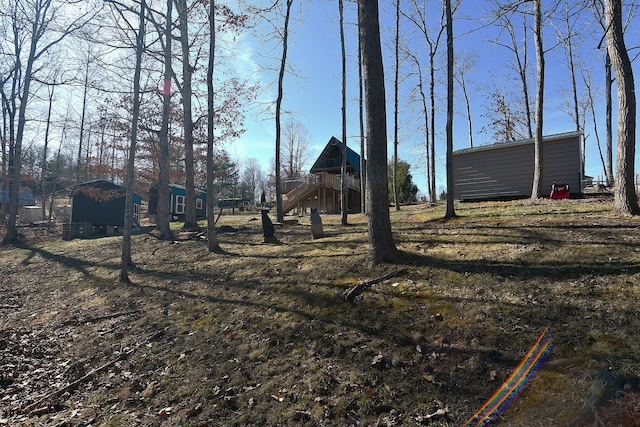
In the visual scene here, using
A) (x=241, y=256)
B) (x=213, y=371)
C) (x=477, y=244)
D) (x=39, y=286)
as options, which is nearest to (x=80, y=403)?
(x=213, y=371)

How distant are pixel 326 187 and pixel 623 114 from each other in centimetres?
1847

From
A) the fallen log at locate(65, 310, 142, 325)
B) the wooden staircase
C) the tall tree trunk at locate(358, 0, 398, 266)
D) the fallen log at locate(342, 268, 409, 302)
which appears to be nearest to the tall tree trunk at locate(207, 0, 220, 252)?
the fallen log at locate(65, 310, 142, 325)

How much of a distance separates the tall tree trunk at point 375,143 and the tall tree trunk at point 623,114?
4.88 meters

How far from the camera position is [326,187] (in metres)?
24.6

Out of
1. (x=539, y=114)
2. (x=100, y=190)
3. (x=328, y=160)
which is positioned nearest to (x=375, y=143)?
(x=539, y=114)

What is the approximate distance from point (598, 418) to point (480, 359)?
3.03ft

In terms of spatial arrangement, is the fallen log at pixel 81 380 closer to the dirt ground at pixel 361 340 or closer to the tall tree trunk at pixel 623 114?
the dirt ground at pixel 361 340

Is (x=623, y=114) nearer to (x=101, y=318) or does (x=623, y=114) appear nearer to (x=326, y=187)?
(x=101, y=318)

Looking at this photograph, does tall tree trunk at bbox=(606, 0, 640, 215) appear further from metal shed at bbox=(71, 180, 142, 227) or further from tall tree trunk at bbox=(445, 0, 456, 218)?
metal shed at bbox=(71, 180, 142, 227)

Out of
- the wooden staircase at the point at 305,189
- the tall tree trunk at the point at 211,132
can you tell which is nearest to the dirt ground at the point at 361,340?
the tall tree trunk at the point at 211,132

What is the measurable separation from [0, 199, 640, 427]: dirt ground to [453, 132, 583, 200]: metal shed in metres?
8.24

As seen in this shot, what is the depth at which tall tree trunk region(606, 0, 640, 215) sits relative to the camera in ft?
22.4

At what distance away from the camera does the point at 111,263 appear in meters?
10.9

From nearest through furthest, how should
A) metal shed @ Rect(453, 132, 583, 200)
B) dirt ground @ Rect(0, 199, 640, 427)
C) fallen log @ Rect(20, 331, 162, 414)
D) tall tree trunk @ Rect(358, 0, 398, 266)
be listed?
dirt ground @ Rect(0, 199, 640, 427)
fallen log @ Rect(20, 331, 162, 414)
tall tree trunk @ Rect(358, 0, 398, 266)
metal shed @ Rect(453, 132, 583, 200)
